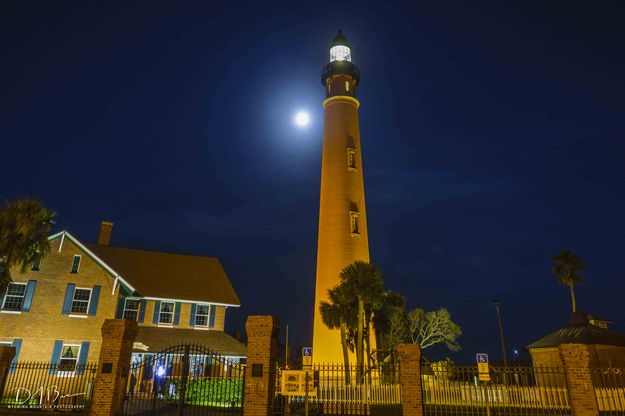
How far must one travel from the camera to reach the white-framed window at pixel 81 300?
2789 centimetres

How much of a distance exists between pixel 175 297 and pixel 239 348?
618 cm

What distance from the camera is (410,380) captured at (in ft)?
46.8

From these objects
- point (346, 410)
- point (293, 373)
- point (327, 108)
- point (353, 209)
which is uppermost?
point (327, 108)

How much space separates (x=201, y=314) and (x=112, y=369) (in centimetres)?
1924

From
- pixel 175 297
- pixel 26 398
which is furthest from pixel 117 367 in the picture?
pixel 175 297

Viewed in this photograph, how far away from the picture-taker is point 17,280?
27406 millimetres

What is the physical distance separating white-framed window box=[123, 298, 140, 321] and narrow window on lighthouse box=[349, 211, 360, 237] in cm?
1715

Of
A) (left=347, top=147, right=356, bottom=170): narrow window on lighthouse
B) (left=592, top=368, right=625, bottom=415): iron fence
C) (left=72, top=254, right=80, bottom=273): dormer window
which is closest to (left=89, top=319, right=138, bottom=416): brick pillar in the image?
(left=72, top=254, right=80, bottom=273): dormer window

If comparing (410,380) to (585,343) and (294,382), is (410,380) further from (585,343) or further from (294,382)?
(585,343)

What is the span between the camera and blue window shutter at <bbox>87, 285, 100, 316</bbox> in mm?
28016

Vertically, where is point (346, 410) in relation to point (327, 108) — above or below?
below

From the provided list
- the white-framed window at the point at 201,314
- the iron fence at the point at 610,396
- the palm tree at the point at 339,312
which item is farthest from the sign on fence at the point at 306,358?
the white-framed window at the point at 201,314

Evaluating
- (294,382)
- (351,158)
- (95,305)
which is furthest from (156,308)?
(294,382)

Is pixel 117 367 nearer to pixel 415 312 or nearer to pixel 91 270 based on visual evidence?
pixel 91 270
